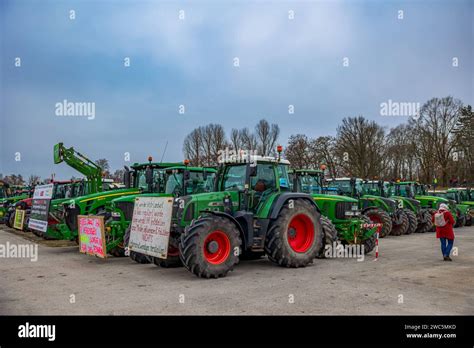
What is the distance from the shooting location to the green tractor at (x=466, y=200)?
24166 millimetres

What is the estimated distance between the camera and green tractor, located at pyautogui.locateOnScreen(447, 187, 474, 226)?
951 inches

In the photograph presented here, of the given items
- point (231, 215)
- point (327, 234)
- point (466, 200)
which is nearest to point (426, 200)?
point (466, 200)

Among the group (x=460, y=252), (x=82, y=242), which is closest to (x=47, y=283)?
(x=82, y=242)

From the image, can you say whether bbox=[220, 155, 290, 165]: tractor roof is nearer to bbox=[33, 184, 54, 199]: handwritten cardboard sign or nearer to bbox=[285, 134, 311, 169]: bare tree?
bbox=[33, 184, 54, 199]: handwritten cardboard sign

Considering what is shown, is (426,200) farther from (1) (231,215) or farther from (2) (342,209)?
(1) (231,215)

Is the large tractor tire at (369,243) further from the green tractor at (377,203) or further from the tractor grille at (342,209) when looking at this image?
the green tractor at (377,203)

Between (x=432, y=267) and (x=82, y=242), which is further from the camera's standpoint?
(x=82, y=242)

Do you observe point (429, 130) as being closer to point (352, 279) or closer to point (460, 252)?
point (460, 252)

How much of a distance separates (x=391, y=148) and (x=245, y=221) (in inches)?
1578

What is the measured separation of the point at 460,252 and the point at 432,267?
130 inches

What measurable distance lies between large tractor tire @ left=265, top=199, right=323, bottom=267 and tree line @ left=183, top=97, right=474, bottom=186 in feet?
99.9

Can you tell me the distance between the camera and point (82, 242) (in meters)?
10.6

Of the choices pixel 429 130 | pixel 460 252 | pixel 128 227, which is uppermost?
pixel 429 130

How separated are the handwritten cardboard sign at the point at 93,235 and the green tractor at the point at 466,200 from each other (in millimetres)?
20567
